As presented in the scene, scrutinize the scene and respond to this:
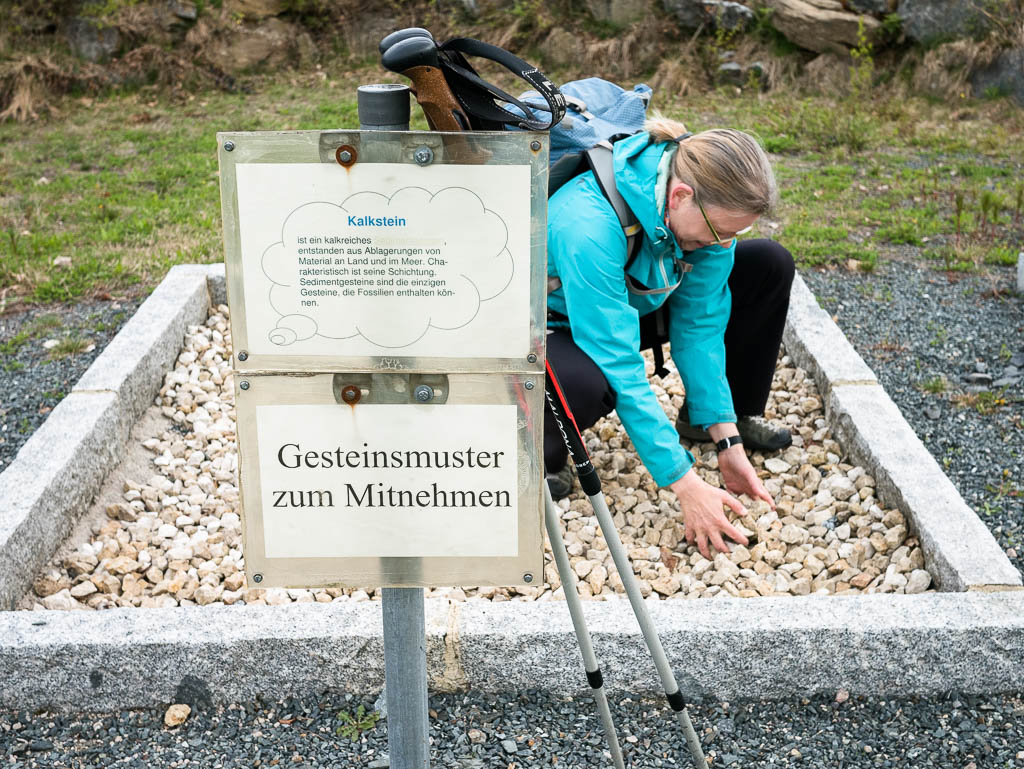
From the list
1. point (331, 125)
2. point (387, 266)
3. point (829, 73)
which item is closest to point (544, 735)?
point (387, 266)

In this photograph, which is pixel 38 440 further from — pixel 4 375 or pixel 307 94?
pixel 307 94

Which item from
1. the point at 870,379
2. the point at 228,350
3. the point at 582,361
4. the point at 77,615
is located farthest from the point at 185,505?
the point at 870,379

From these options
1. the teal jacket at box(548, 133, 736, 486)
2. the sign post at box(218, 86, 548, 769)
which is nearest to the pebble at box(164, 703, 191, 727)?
the sign post at box(218, 86, 548, 769)

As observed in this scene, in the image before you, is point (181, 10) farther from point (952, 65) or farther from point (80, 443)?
point (80, 443)

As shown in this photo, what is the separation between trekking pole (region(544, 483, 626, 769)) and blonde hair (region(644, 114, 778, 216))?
1.02 m

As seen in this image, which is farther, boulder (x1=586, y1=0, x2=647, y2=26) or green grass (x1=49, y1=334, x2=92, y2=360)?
boulder (x1=586, y1=0, x2=647, y2=26)

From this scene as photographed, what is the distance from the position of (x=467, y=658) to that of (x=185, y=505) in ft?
4.56

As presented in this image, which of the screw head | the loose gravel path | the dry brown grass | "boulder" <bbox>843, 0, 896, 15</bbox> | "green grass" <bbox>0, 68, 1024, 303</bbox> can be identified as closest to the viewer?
the screw head

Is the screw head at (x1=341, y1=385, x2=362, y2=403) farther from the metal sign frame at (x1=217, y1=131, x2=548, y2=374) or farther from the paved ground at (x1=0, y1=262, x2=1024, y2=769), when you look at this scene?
the paved ground at (x1=0, y1=262, x2=1024, y2=769)

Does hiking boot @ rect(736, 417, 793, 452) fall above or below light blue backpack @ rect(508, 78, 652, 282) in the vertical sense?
below

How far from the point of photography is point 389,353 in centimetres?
164

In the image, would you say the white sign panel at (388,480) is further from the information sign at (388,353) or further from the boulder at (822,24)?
the boulder at (822,24)

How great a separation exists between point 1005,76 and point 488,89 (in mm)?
9029

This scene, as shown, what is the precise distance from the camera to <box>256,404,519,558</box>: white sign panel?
1.69 meters
